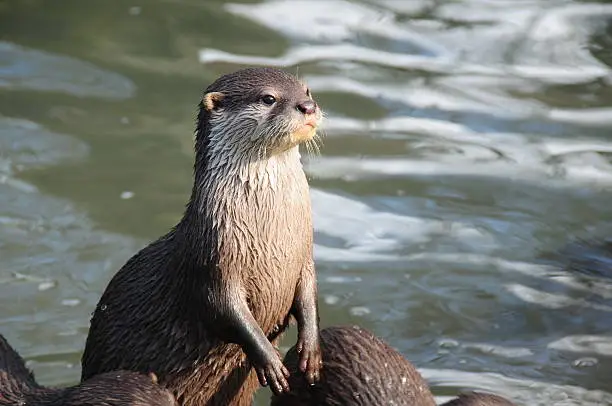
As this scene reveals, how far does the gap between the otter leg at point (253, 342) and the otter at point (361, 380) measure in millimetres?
250

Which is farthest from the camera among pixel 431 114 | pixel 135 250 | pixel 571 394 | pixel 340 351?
pixel 431 114

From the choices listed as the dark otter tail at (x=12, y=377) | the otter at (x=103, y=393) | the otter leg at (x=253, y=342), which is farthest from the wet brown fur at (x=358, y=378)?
the dark otter tail at (x=12, y=377)

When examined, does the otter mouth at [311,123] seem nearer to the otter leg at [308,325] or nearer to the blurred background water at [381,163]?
the otter leg at [308,325]

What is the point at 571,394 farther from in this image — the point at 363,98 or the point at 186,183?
the point at 363,98

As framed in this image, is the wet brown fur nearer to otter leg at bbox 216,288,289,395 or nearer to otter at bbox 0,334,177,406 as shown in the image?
otter leg at bbox 216,288,289,395

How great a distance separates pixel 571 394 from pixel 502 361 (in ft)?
1.17

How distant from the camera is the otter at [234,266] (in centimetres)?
441

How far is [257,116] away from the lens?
4391 millimetres

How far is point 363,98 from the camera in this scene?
7949 millimetres

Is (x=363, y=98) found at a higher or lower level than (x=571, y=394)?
higher

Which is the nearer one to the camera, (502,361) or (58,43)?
(502,361)

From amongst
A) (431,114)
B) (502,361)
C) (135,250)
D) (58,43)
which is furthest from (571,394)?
(58,43)

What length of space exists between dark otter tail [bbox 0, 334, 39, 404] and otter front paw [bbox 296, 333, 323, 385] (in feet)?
2.90

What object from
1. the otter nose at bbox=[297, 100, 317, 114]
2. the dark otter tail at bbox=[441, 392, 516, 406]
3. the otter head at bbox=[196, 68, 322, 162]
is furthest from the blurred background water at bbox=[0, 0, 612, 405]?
the dark otter tail at bbox=[441, 392, 516, 406]
